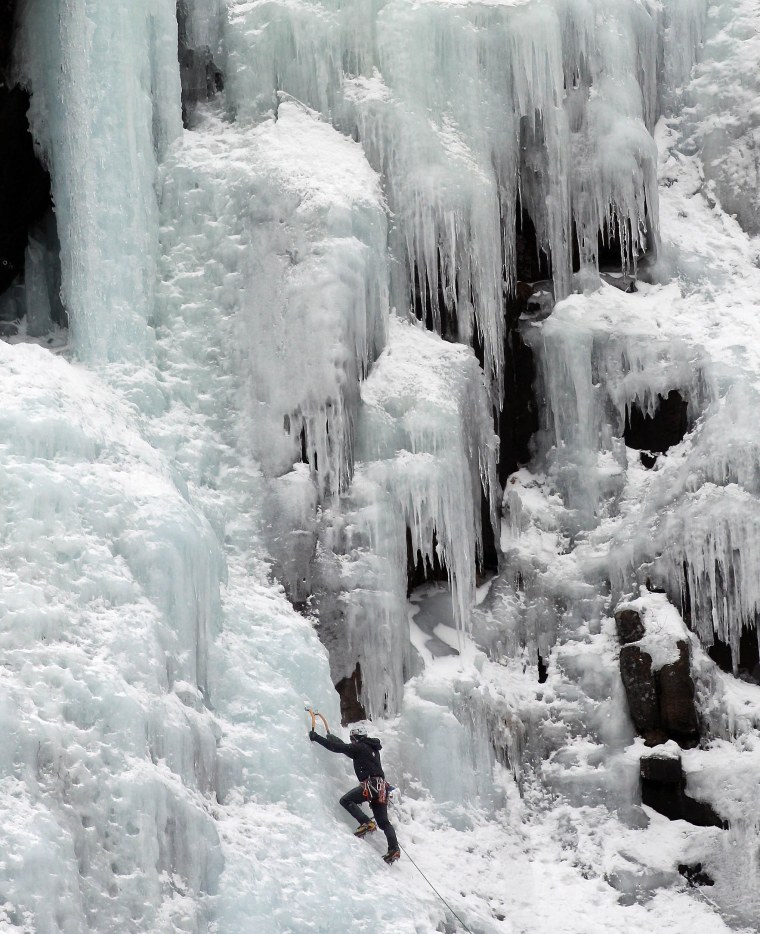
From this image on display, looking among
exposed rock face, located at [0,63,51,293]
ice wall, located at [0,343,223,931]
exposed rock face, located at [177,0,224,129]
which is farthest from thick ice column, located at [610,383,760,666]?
exposed rock face, located at [0,63,51,293]

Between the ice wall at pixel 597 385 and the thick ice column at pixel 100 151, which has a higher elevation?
the thick ice column at pixel 100 151

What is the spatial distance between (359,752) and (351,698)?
1707mm

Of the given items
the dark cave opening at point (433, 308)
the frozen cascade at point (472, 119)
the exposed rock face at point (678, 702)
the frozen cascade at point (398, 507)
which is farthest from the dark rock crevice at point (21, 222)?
the exposed rock face at point (678, 702)

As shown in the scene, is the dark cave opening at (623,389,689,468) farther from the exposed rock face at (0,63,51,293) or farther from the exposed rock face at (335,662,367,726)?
the exposed rock face at (0,63,51,293)

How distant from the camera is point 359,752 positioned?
481 inches

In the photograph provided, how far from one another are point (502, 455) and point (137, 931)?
785cm

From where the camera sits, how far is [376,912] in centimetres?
1138

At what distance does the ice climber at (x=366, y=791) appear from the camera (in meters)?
12.1

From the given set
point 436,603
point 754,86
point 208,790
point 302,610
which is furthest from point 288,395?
point 754,86

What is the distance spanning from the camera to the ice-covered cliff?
11.1 m

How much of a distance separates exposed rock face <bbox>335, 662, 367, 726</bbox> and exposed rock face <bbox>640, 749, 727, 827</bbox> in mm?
2684

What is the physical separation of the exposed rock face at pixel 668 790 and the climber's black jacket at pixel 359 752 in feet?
10.3

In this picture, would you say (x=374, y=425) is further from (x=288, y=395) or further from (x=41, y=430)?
(x=41, y=430)

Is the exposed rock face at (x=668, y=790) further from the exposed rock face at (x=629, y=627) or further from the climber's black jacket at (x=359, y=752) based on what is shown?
the climber's black jacket at (x=359, y=752)
